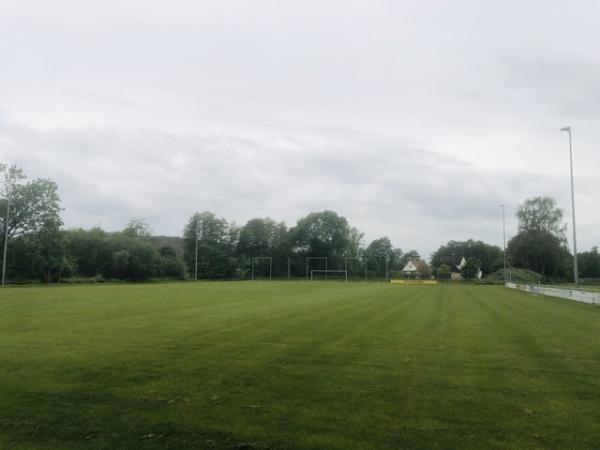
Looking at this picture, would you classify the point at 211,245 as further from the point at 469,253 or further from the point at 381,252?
the point at 469,253

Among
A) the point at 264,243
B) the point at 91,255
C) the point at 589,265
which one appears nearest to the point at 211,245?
the point at 264,243

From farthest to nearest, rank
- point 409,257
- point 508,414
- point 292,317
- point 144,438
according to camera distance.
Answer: point 409,257, point 292,317, point 508,414, point 144,438

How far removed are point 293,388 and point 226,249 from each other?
116 metres

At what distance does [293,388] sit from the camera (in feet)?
27.1

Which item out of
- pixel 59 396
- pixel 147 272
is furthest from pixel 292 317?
pixel 147 272

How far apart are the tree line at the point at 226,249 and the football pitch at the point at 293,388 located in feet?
180

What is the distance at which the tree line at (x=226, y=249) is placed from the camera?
211 ft

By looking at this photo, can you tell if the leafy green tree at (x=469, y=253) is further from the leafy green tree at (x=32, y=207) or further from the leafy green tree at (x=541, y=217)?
the leafy green tree at (x=32, y=207)

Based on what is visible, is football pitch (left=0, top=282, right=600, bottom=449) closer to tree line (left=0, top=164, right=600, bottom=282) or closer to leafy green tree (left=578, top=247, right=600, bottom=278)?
tree line (left=0, top=164, right=600, bottom=282)

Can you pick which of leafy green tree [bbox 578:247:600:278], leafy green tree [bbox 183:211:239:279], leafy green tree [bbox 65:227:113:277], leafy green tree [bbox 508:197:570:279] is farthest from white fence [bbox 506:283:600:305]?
leafy green tree [bbox 578:247:600:278]

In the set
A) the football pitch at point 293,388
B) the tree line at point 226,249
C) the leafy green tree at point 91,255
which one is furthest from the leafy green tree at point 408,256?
the football pitch at point 293,388

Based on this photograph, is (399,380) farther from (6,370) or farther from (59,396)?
(6,370)

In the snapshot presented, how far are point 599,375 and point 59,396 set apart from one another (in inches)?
365

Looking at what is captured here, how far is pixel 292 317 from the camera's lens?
19312mm
